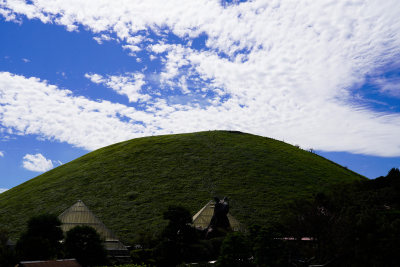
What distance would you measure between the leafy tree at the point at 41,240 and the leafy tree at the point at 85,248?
64.3 inches

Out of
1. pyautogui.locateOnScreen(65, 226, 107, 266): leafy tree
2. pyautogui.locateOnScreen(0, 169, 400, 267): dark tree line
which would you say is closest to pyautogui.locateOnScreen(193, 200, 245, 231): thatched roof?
pyautogui.locateOnScreen(0, 169, 400, 267): dark tree line

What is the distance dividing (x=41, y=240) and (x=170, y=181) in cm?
4008

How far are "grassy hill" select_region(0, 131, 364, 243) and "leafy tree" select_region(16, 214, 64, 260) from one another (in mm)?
17846

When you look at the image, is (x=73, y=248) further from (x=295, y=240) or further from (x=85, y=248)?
(x=295, y=240)

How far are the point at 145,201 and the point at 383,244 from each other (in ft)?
145

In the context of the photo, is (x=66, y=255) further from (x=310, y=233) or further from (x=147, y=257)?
(x=310, y=233)

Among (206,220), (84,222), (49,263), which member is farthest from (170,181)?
(49,263)

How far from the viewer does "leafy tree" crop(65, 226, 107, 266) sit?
31.7 m

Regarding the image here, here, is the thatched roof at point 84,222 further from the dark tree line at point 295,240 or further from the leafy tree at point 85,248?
the leafy tree at point 85,248

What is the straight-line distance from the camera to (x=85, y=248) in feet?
105

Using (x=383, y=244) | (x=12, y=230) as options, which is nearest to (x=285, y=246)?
(x=383, y=244)

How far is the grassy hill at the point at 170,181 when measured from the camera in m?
61.4

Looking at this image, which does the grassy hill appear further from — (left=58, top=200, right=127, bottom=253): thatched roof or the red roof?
the red roof

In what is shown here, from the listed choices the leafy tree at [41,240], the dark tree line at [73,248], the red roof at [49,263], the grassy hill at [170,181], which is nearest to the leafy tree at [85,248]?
the dark tree line at [73,248]
